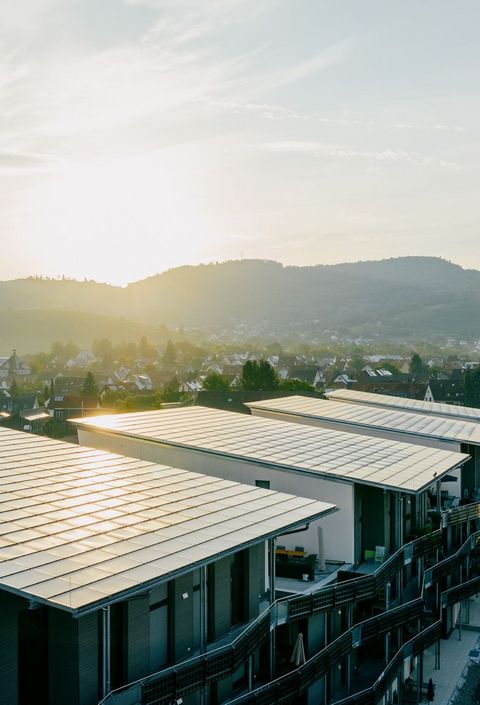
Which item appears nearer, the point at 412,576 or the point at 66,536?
the point at 66,536

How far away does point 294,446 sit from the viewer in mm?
31641

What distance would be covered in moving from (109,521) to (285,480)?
424 inches

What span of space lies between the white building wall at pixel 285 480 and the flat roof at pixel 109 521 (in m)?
4.04

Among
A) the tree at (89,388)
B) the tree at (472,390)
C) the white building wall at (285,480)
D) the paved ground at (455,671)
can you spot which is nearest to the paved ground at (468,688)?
the paved ground at (455,671)

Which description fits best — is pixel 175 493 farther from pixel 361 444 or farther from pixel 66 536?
pixel 361 444

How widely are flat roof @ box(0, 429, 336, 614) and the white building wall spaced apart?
13.3 ft

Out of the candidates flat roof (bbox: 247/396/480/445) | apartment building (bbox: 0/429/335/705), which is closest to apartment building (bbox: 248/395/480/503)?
flat roof (bbox: 247/396/480/445)

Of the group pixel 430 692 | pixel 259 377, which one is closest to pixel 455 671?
pixel 430 692

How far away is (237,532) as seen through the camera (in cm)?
1845

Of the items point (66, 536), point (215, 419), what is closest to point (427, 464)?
point (215, 419)

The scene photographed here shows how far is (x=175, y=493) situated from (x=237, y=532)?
3.43m

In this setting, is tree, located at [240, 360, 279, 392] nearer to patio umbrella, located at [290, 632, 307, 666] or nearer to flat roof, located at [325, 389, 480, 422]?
flat roof, located at [325, 389, 480, 422]

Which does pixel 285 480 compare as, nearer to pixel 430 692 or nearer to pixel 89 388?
pixel 430 692

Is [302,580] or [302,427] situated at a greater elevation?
[302,427]
